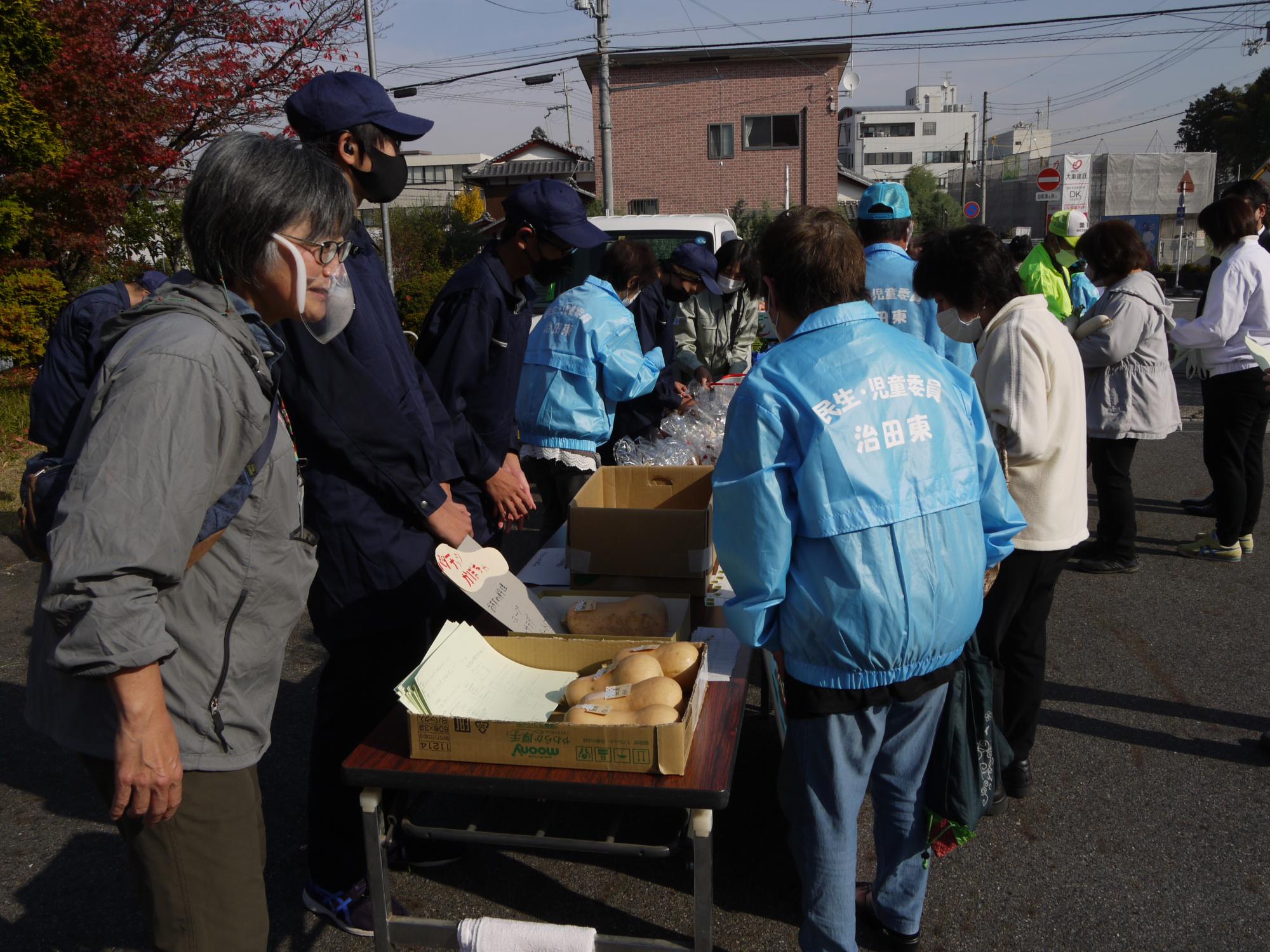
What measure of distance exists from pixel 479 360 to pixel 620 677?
51.5 inches

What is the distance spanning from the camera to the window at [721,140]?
31688mm

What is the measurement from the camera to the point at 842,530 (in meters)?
1.86

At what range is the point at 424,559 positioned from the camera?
2428 millimetres

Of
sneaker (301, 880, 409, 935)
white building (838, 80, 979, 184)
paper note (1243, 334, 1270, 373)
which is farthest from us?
white building (838, 80, 979, 184)

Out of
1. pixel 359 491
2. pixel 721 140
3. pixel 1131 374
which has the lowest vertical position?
pixel 1131 374

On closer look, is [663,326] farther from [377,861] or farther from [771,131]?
[771,131]

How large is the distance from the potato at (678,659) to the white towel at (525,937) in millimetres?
564

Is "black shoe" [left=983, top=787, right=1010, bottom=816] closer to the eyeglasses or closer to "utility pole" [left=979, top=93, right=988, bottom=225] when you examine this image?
the eyeglasses

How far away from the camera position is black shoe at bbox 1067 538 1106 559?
546 centimetres

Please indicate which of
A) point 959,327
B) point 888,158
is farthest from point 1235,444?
point 888,158

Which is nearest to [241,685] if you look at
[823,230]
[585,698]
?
[585,698]

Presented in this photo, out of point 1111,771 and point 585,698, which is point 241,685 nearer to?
point 585,698

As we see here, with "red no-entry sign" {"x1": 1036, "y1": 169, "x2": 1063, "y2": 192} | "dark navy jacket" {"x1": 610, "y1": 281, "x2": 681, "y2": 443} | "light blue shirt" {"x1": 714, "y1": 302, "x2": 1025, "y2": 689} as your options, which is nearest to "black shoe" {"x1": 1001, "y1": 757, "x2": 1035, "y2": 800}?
"light blue shirt" {"x1": 714, "y1": 302, "x2": 1025, "y2": 689}

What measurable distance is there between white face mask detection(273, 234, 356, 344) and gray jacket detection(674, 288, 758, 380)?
436 centimetres
